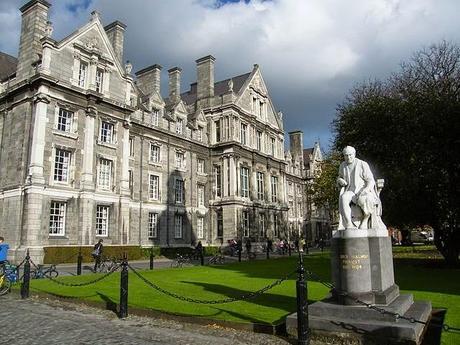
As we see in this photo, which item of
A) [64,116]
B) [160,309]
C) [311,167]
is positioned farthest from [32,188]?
[311,167]

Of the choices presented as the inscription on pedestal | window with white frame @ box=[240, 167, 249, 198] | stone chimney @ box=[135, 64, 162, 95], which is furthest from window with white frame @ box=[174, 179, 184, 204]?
the inscription on pedestal

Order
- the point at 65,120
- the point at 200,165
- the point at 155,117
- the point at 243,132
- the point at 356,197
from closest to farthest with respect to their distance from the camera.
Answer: the point at 356,197
the point at 65,120
the point at 155,117
the point at 200,165
the point at 243,132

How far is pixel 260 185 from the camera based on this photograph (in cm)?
4766

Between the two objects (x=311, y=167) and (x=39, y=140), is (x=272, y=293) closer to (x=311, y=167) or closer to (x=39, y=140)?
(x=39, y=140)

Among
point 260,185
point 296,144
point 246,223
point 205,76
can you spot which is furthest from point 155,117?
point 296,144

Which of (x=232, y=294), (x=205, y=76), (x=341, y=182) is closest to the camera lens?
Result: (x=341, y=182)

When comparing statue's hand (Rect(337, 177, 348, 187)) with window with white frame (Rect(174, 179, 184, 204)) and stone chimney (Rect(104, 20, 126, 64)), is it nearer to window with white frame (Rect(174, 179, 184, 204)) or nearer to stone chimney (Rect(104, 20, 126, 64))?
stone chimney (Rect(104, 20, 126, 64))

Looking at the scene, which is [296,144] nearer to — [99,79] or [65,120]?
[99,79]

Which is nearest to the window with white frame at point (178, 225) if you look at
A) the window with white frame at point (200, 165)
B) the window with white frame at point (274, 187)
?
the window with white frame at point (200, 165)

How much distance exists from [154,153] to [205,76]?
13572mm

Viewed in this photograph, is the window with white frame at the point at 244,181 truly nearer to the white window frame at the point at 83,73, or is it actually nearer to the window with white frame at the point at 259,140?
the window with white frame at the point at 259,140

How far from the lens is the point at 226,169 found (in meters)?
42.1

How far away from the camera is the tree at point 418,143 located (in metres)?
20.8

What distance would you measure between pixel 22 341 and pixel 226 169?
115 ft
